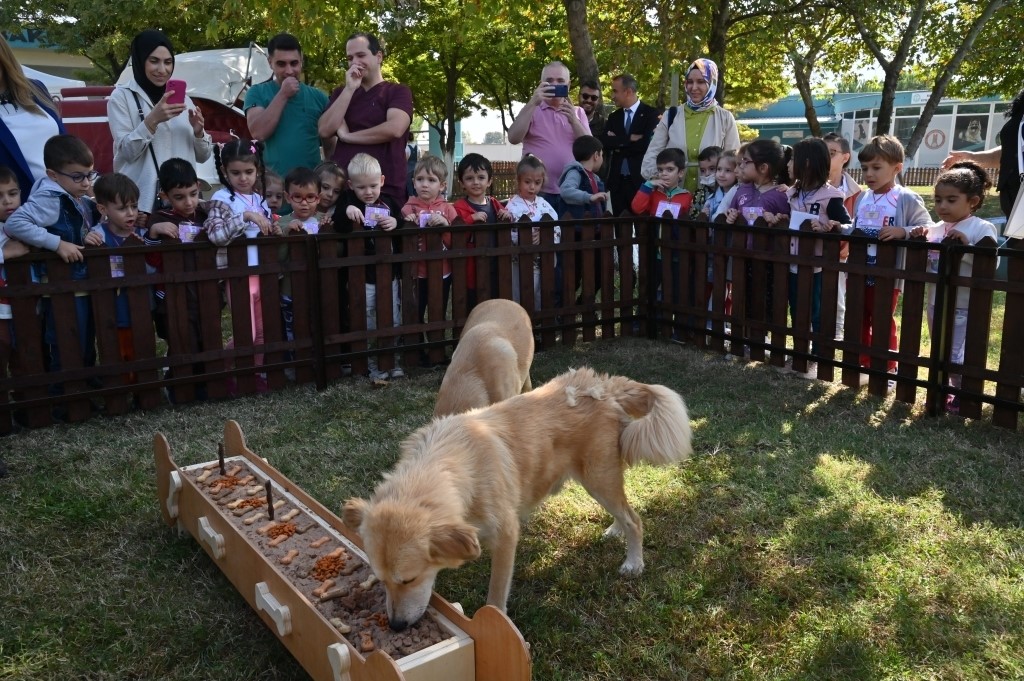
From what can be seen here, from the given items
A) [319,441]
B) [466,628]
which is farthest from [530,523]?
[319,441]

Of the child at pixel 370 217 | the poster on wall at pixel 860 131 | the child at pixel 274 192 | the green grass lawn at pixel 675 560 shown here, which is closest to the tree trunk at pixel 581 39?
the child at pixel 370 217

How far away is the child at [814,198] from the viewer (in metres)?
6.70

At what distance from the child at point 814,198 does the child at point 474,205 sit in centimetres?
267

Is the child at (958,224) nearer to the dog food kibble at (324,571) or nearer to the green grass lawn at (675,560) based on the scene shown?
the green grass lawn at (675,560)

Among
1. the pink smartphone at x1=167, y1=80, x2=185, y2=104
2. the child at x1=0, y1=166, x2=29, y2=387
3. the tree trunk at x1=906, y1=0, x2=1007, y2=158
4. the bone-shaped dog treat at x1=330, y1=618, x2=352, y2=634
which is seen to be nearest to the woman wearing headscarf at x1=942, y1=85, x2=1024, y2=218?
the bone-shaped dog treat at x1=330, y1=618, x2=352, y2=634

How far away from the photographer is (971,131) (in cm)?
5200

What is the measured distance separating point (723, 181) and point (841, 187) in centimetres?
118

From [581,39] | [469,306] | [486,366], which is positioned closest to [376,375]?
[469,306]

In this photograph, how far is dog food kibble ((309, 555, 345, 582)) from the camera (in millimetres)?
3258

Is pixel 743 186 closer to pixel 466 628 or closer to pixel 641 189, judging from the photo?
pixel 641 189

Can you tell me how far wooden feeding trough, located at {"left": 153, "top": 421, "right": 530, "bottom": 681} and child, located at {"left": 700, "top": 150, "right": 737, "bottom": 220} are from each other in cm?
524

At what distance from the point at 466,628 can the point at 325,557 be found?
3.01 ft

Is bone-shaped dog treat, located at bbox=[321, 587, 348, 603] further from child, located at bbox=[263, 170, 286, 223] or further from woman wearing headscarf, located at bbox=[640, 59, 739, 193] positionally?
woman wearing headscarf, located at bbox=[640, 59, 739, 193]

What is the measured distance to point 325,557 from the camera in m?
3.37
